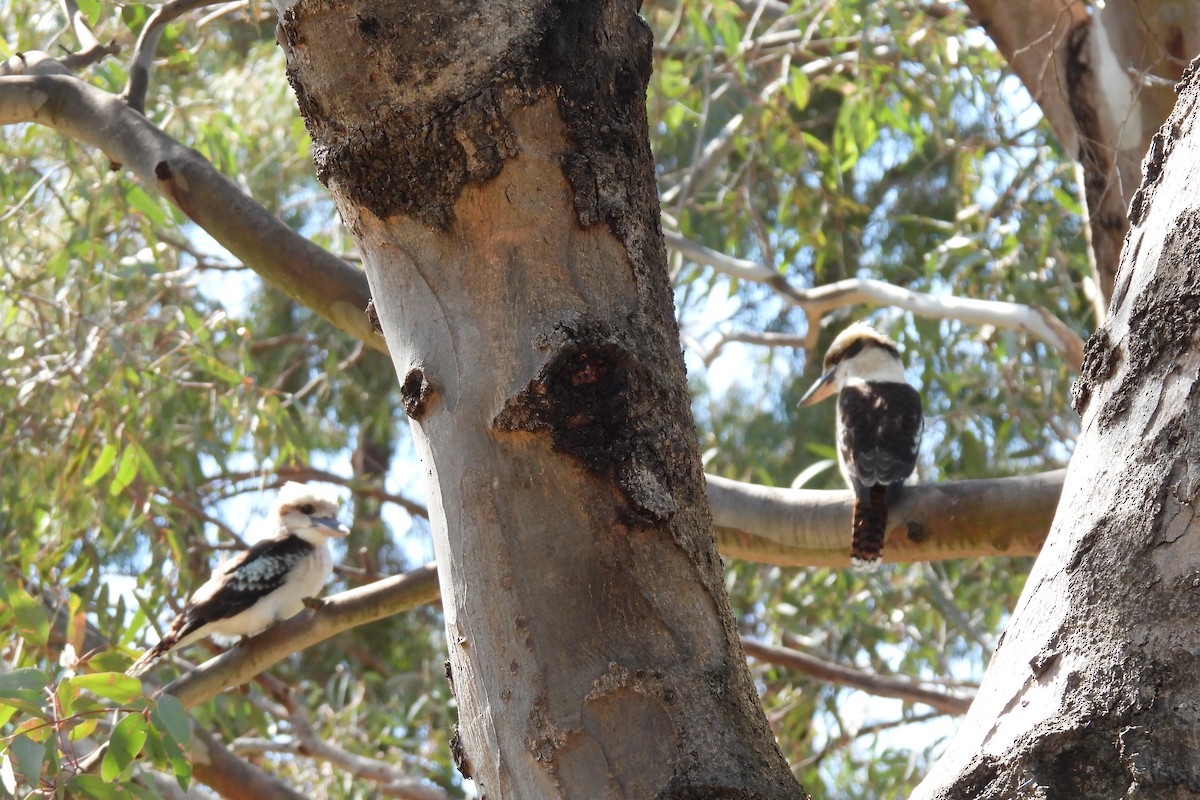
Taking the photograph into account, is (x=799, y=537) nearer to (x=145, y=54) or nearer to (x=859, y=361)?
(x=145, y=54)

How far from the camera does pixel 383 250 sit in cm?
91

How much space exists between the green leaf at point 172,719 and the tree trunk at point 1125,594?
1110 millimetres

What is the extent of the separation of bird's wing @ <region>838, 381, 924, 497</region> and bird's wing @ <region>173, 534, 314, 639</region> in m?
1.57

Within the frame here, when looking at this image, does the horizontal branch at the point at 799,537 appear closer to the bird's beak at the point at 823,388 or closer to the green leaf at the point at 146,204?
the green leaf at the point at 146,204

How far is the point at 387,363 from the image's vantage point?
5527mm

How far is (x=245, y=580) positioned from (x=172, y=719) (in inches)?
65.3

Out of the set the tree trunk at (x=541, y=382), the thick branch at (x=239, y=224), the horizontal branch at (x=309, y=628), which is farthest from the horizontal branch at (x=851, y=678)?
the tree trunk at (x=541, y=382)

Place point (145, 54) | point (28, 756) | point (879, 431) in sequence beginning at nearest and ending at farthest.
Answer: point (28, 756) → point (145, 54) → point (879, 431)

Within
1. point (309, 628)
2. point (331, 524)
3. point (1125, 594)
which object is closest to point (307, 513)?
point (331, 524)

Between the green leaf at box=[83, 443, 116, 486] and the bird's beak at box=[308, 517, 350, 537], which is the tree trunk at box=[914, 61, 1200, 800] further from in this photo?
the bird's beak at box=[308, 517, 350, 537]

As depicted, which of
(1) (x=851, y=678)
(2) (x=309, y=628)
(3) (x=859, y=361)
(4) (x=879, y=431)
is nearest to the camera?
(2) (x=309, y=628)

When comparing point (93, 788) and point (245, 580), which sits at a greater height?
point (245, 580)

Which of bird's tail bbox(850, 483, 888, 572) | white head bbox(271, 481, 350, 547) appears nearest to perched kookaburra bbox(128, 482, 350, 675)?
white head bbox(271, 481, 350, 547)

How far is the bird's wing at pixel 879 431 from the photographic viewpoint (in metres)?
2.79
